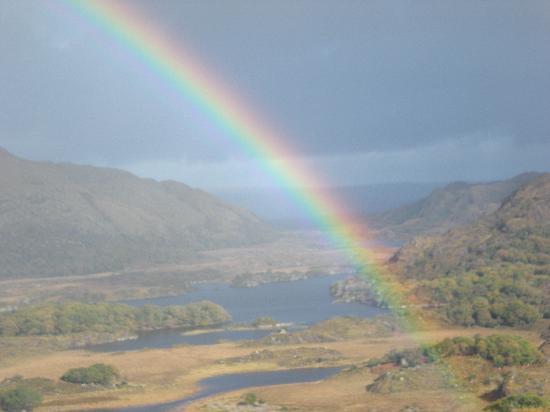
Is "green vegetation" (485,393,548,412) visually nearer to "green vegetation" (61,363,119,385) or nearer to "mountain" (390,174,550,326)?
"green vegetation" (61,363,119,385)

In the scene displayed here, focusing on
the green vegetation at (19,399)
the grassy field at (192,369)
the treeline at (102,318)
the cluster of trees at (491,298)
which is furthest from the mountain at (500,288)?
the green vegetation at (19,399)

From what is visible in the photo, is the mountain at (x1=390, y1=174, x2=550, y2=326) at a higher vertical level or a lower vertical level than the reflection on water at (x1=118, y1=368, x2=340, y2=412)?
higher

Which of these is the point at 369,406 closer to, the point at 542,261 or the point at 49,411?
the point at 49,411

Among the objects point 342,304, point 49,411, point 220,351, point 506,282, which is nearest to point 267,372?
point 220,351

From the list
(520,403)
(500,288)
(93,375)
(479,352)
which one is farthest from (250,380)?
(500,288)

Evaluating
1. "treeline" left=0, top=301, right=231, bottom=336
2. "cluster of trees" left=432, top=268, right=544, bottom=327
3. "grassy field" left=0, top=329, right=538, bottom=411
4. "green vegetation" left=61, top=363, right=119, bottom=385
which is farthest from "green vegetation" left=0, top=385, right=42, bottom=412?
"cluster of trees" left=432, top=268, right=544, bottom=327

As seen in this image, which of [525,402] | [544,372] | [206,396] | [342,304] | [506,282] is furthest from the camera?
[342,304]

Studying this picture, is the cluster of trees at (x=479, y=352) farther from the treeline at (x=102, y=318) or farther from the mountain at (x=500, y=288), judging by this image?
the treeline at (x=102, y=318)
